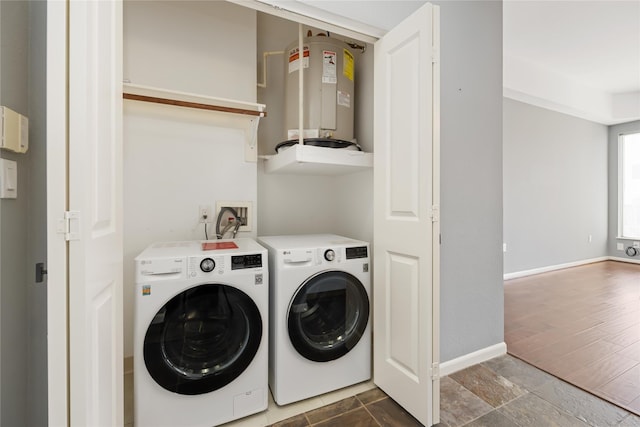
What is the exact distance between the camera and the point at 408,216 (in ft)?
4.91

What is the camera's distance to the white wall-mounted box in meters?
0.85

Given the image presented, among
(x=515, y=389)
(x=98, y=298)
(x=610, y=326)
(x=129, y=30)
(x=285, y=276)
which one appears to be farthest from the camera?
(x=610, y=326)

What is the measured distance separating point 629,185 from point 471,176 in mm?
5518

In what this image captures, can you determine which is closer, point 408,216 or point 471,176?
point 408,216

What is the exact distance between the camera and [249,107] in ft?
6.40

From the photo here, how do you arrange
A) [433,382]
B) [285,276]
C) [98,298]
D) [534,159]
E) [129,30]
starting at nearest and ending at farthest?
[98,298] → [433,382] → [285,276] → [129,30] → [534,159]

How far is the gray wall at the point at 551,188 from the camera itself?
4.08m

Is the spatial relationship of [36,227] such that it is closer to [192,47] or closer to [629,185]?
[192,47]

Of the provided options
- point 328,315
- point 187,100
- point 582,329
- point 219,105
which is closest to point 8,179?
point 187,100

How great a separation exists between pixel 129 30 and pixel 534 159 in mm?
4985

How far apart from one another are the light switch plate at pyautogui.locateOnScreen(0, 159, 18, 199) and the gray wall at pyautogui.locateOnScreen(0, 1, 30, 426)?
0.02 meters

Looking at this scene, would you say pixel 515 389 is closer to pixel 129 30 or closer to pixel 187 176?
pixel 187 176

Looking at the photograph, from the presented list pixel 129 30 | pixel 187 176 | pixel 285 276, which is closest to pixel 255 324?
pixel 285 276

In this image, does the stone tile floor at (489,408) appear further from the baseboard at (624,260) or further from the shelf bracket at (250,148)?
the baseboard at (624,260)
